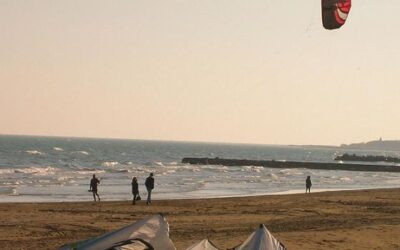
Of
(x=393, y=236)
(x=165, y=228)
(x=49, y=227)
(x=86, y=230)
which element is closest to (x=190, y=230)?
(x=86, y=230)

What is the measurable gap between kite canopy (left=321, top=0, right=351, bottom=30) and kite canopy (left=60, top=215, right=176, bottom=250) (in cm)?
671

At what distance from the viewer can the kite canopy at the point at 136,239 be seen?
10.1 m

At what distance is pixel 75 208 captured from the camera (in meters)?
24.9

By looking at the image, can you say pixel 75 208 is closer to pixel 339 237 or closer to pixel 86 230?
pixel 86 230

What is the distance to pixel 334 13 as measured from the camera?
14.7m

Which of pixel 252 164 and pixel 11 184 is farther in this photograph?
pixel 252 164

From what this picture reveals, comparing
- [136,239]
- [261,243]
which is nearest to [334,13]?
[261,243]

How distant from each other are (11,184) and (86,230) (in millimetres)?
27373

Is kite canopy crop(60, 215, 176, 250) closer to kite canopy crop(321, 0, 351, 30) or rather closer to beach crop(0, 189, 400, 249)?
beach crop(0, 189, 400, 249)

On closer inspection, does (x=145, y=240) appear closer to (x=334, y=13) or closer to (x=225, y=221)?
(x=334, y=13)

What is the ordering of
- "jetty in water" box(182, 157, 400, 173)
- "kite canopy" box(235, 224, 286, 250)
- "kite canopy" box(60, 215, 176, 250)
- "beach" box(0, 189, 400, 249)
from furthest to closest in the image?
"jetty in water" box(182, 157, 400, 173) < "beach" box(0, 189, 400, 249) < "kite canopy" box(235, 224, 286, 250) < "kite canopy" box(60, 215, 176, 250)

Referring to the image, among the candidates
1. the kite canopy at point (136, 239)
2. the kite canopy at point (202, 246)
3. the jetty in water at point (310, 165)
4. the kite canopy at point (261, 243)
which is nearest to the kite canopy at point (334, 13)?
the kite canopy at point (261, 243)

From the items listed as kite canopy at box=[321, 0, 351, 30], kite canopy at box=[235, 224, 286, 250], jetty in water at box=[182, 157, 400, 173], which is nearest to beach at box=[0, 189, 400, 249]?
kite canopy at box=[235, 224, 286, 250]

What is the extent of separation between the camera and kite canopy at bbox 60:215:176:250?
398 inches
